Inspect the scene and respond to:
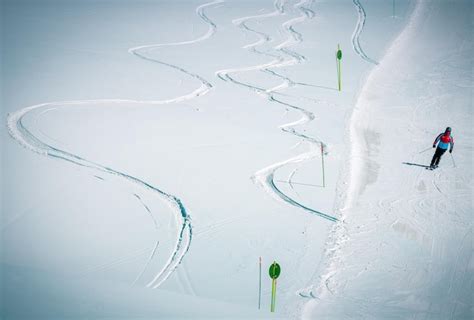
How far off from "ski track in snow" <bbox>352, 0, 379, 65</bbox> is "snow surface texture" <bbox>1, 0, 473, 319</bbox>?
17 centimetres

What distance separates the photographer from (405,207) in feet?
29.2

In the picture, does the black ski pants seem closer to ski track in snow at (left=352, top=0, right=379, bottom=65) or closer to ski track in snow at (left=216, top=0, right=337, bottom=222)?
ski track in snow at (left=216, top=0, right=337, bottom=222)

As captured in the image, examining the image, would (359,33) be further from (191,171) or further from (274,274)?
(274,274)

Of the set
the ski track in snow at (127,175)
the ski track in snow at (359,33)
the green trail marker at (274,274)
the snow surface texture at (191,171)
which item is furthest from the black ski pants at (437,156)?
the ski track in snow at (359,33)

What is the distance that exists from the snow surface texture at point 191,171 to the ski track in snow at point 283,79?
0.05 metres

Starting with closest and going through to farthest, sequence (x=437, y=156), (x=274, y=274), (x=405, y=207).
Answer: (x=274, y=274) < (x=405, y=207) < (x=437, y=156)

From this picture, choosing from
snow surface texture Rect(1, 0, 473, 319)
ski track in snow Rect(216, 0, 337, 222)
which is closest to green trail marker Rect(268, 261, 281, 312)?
snow surface texture Rect(1, 0, 473, 319)

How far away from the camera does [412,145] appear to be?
448 inches

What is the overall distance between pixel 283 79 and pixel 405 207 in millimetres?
7485

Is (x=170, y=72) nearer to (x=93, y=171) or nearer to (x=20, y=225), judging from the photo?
(x=93, y=171)

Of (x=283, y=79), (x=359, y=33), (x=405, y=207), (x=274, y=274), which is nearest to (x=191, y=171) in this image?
(x=274, y=274)

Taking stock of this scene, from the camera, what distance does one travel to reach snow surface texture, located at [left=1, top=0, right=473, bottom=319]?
6605 mm

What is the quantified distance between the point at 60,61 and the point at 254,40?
7958 millimetres

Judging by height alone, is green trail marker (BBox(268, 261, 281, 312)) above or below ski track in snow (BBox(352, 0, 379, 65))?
below
